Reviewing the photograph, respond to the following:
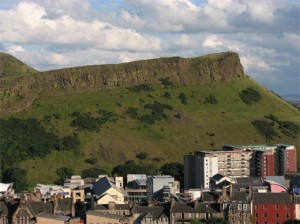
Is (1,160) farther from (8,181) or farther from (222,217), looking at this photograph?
(222,217)

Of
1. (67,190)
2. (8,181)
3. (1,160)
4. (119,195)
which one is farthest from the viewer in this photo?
(1,160)

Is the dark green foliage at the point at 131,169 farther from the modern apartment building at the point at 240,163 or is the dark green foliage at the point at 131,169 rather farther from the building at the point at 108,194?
the building at the point at 108,194

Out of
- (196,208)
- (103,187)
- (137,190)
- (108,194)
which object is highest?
(103,187)

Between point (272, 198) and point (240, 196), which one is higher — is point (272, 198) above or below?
below

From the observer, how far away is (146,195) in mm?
141000

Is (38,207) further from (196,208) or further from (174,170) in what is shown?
(174,170)

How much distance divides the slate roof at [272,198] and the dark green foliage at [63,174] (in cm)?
7525

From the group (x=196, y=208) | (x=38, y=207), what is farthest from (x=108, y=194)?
(x=196, y=208)

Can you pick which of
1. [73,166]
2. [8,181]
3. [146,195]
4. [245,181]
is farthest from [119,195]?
[73,166]

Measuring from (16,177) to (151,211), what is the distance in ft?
220

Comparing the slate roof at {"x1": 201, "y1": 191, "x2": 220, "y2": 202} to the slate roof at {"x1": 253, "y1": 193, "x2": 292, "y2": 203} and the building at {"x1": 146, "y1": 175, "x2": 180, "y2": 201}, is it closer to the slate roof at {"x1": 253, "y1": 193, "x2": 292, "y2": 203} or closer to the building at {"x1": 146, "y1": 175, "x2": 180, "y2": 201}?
the slate roof at {"x1": 253, "y1": 193, "x2": 292, "y2": 203}

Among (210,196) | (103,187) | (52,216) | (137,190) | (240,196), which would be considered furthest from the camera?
(137,190)

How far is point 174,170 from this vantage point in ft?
Answer: 582

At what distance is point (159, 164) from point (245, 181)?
62654mm
